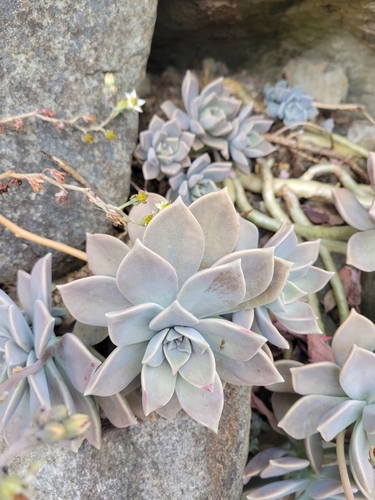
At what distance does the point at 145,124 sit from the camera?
1.46 metres

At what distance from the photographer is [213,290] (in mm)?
762

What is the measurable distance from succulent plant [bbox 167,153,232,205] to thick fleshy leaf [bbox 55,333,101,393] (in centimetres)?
60

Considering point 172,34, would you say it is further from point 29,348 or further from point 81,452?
point 81,452

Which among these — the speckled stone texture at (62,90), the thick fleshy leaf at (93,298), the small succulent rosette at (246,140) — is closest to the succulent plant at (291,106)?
the small succulent rosette at (246,140)

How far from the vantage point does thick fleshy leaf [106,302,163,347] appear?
28.0 inches

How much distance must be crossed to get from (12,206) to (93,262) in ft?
1.15

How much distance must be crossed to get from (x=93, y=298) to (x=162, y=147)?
636 millimetres

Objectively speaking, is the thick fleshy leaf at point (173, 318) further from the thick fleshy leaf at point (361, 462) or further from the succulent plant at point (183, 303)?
the thick fleshy leaf at point (361, 462)

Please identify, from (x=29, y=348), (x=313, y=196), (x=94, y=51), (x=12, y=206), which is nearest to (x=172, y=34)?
(x=94, y=51)

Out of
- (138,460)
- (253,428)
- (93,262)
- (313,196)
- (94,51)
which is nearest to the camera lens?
(93,262)

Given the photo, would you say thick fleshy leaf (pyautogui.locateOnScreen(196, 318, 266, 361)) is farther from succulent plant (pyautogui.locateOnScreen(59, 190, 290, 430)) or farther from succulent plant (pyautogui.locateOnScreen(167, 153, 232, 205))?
succulent plant (pyautogui.locateOnScreen(167, 153, 232, 205))

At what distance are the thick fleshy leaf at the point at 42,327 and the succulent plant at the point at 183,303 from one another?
0.06m

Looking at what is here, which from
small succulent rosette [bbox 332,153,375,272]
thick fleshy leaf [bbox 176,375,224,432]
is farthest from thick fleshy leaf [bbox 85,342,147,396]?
small succulent rosette [bbox 332,153,375,272]

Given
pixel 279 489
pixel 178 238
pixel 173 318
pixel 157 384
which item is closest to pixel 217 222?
pixel 178 238
